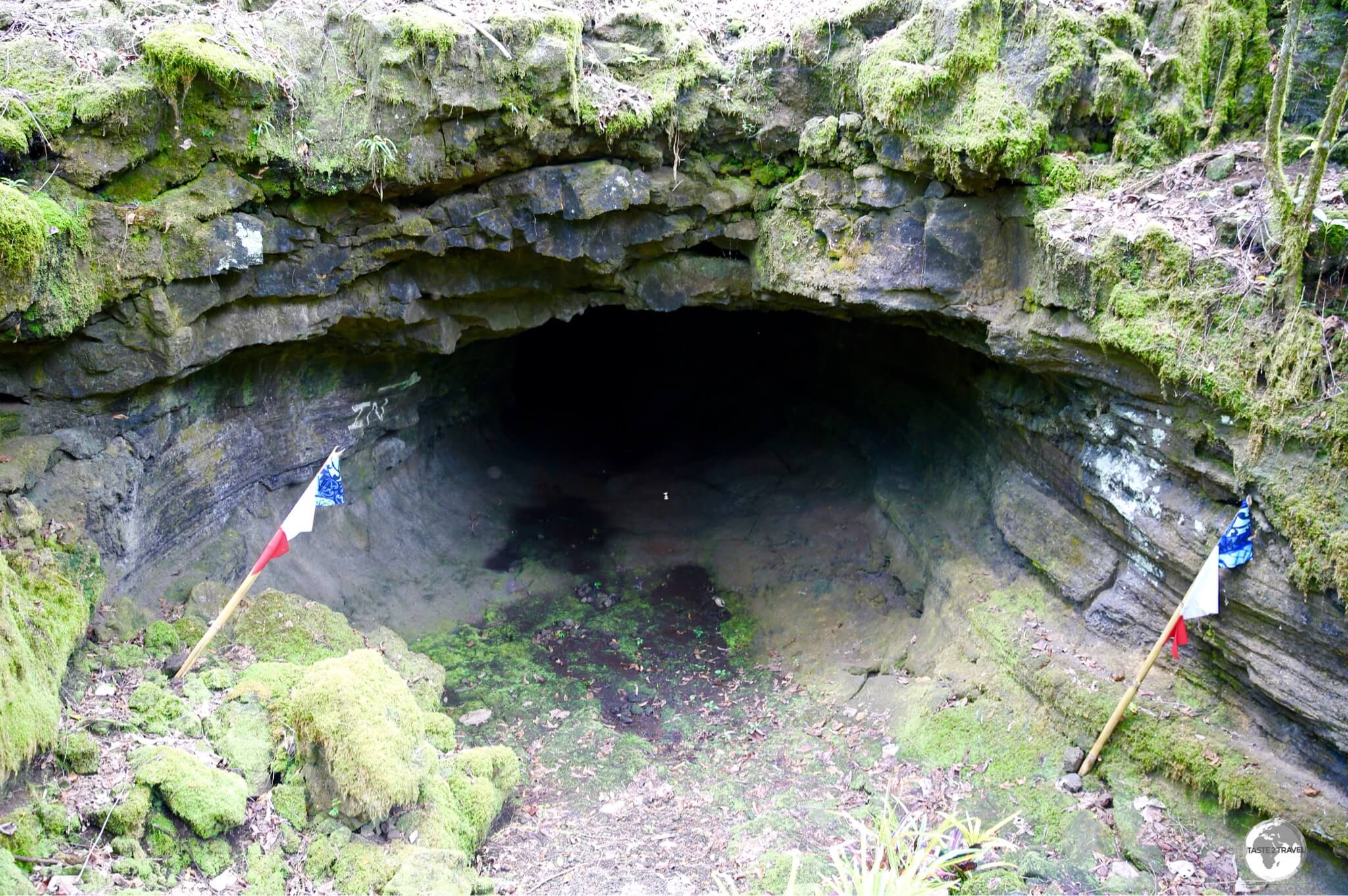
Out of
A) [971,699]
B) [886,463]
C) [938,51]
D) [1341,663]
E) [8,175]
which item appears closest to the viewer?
[1341,663]

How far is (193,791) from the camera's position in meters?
4.77

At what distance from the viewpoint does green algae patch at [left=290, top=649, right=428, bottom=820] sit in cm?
517

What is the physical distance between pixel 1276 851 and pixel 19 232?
28.8 feet

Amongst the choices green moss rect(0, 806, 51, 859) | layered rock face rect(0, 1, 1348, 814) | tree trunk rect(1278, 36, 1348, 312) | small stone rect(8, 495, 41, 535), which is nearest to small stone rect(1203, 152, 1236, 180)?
layered rock face rect(0, 1, 1348, 814)

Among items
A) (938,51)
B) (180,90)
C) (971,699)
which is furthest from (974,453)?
(180,90)

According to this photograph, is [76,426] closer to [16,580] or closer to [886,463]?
[16,580]

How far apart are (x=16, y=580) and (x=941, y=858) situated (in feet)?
19.6

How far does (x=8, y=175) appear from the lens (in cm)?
555

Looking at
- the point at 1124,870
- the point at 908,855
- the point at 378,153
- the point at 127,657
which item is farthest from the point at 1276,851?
the point at 378,153

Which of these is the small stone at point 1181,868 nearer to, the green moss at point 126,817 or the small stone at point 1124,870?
the small stone at point 1124,870

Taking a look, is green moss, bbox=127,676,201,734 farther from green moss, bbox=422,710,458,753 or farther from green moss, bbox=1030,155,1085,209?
green moss, bbox=1030,155,1085,209

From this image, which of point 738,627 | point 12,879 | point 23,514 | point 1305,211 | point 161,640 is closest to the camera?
point 12,879

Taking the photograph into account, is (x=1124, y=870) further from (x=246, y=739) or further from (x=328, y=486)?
(x=328, y=486)

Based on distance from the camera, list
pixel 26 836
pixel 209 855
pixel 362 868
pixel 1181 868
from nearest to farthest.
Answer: pixel 26 836 < pixel 209 855 < pixel 362 868 < pixel 1181 868
